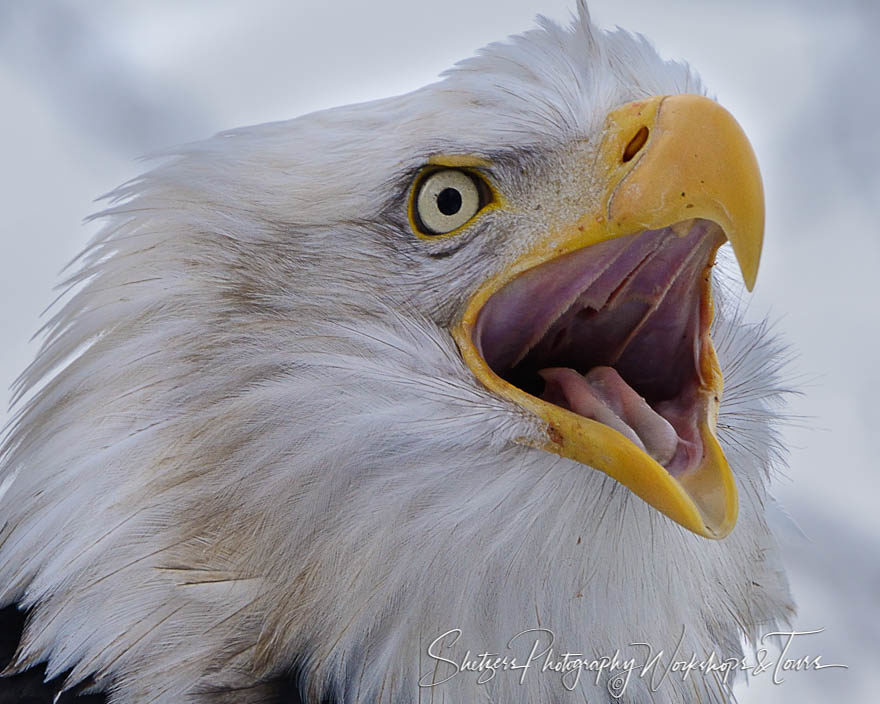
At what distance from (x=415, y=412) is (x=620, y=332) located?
43 cm

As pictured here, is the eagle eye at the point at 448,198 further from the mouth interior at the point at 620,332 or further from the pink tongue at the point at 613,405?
the pink tongue at the point at 613,405

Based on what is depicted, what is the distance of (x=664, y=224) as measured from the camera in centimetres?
155

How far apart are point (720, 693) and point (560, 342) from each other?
0.71m

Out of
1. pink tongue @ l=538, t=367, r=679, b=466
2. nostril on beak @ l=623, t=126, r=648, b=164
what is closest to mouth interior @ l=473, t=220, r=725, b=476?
pink tongue @ l=538, t=367, r=679, b=466

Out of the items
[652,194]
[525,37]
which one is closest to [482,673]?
[652,194]

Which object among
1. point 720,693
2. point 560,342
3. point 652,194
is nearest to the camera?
point 652,194

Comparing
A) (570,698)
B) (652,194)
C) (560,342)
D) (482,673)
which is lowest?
(570,698)

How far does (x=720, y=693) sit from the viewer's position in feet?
6.34

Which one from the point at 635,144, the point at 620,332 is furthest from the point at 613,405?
the point at 635,144

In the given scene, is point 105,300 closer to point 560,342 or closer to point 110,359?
point 110,359

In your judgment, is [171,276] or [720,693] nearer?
[171,276]

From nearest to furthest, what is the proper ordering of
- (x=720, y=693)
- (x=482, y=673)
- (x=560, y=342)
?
(x=482, y=673)
(x=560, y=342)
(x=720, y=693)

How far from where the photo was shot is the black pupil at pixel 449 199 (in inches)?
66.3

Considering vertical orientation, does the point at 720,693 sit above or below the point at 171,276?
below
